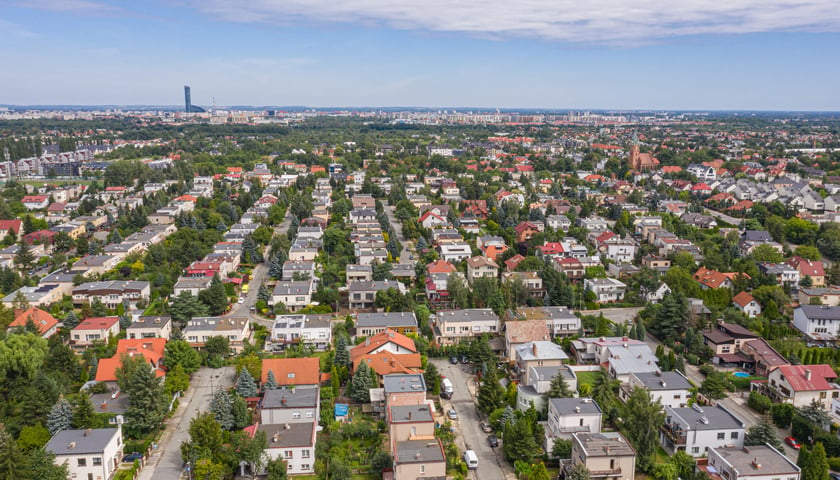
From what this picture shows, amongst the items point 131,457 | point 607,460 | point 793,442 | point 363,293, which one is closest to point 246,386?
point 131,457

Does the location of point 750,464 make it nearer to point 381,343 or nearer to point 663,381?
point 663,381

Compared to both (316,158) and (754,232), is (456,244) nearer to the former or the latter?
(754,232)

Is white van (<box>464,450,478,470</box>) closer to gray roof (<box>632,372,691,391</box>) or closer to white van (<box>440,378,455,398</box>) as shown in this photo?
white van (<box>440,378,455,398</box>)

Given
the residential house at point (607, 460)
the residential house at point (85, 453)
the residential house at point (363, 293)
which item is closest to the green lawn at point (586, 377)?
the residential house at point (607, 460)

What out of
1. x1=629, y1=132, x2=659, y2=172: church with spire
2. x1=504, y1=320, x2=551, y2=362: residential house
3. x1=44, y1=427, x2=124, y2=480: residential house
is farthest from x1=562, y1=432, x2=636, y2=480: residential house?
x1=629, y1=132, x2=659, y2=172: church with spire

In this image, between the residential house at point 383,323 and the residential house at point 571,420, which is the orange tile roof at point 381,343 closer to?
the residential house at point 383,323

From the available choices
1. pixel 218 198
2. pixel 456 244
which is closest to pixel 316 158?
pixel 218 198
